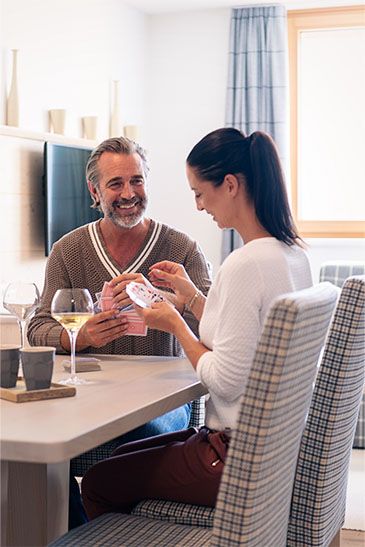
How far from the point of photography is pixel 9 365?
1.99 m

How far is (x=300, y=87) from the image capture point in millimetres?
6676

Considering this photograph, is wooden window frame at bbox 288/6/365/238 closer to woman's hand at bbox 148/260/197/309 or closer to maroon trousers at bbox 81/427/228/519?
woman's hand at bbox 148/260/197/309

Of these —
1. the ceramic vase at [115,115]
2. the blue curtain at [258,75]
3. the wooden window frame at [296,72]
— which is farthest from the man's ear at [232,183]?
the wooden window frame at [296,72]

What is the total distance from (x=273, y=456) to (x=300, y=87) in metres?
5.38

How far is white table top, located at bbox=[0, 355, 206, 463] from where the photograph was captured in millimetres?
1553

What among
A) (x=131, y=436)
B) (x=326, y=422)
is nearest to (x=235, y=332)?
(x=326, y=422)

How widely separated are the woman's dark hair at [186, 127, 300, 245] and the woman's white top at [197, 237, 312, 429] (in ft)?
0.50

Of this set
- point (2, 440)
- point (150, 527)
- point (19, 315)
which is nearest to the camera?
point (2, 440)

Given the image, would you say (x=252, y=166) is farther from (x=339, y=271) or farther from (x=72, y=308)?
(x=339, y=271)

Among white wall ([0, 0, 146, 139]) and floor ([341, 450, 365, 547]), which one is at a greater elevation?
white wall ([0, 0, 146, 139])

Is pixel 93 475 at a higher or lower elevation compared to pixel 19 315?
lower

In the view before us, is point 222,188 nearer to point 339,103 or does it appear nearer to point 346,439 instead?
point 346,439

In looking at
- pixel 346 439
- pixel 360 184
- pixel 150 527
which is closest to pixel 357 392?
pixel 346 439

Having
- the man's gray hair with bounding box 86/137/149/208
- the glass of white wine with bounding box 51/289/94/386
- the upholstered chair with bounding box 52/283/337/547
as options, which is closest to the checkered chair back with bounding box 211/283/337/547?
the upholstered chair with bounding box 52/283/337/547
